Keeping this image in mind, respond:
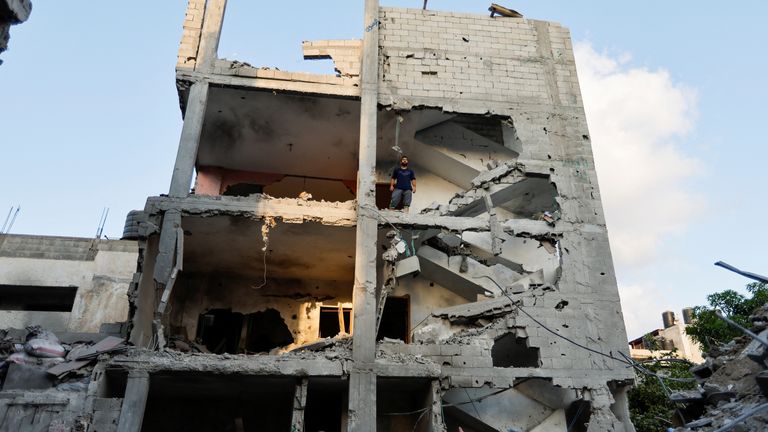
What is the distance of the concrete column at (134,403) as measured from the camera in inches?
363

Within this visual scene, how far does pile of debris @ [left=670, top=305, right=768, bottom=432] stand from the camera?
6.61m

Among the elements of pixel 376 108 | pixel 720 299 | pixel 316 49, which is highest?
pixel 316 49

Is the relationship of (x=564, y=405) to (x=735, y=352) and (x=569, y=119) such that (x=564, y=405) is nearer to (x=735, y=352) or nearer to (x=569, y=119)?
(x=735, y=352)

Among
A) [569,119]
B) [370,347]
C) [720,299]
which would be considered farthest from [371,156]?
[720,299]

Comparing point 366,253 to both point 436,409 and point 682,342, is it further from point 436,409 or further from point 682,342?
point 682,342

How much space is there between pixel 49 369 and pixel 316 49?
8.81 m

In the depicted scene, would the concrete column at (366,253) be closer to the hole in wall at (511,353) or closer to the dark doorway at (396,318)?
the hole in wall at (511,353)

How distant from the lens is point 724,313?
63.4 feet

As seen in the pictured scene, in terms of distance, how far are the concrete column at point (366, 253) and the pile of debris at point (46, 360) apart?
4.21 m

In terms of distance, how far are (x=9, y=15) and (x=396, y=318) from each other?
39.1ft

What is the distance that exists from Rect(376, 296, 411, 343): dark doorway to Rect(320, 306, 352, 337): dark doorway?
1.05 m

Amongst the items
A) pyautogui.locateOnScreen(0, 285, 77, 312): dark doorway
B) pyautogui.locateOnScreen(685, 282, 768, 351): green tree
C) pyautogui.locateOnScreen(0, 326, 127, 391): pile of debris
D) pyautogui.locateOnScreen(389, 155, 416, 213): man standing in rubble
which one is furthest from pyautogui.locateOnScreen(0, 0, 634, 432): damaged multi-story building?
pyautogui.locateOnScreen(685, 282, 768, 351): green tree

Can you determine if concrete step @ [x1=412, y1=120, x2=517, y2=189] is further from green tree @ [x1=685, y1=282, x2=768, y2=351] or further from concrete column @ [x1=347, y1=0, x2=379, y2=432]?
green tree @ [x1=685, y1=282, x2=768, y2=351]

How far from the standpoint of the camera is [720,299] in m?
20.5
